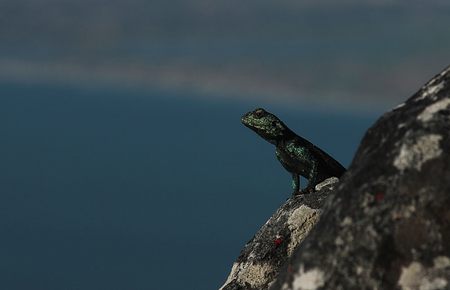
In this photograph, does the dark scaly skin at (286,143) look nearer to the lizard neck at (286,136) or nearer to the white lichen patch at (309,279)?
the lizard neck at (286,136)

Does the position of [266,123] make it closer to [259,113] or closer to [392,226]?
[259,113]

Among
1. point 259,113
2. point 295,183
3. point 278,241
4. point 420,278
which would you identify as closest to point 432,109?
point 420,278

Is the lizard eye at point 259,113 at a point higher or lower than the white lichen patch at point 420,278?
higher

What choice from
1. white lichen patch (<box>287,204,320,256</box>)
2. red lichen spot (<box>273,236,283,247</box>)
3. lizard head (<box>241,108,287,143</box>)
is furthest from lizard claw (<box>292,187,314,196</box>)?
red lichen spot (<box>273,236,283,247</box>)

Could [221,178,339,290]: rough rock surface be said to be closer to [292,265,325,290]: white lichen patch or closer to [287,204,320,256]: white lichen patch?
[287,204,320,256]: white lichen patch

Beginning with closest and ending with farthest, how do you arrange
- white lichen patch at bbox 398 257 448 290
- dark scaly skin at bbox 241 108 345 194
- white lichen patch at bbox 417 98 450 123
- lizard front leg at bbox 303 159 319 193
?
1. white lichen patch at bbox 398 257 448 290
2. white lichen patch at bbox 417 98 450 123
3. lizard front leg at bbox 303 159 319 193
4. dark scaly skin at bbox 241 108 345 194

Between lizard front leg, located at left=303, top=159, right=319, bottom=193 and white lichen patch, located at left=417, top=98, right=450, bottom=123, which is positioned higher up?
lizard front leg, located at left=303, top=159, right=319, bottom=193

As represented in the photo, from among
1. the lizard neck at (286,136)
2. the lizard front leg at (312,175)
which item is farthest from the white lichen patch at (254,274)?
the lizard neck at (286,136)
